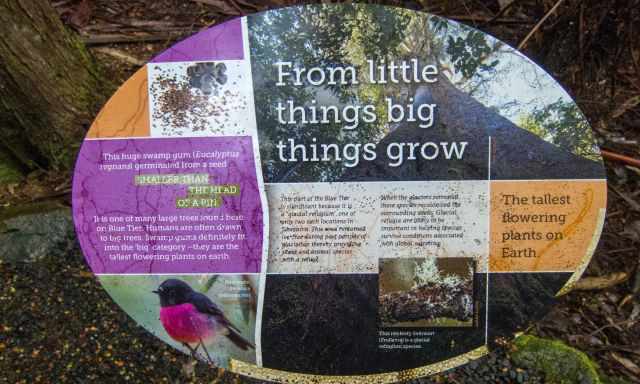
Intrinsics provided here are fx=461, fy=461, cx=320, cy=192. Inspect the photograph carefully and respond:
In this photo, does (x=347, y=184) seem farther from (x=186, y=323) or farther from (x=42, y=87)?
(x=42, y=87)

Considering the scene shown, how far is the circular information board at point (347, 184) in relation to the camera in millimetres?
1199

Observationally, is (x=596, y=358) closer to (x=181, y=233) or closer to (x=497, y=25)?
(x=497, y=25)

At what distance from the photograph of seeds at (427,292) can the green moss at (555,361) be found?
1.23 feet

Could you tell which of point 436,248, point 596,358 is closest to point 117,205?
point 436,248

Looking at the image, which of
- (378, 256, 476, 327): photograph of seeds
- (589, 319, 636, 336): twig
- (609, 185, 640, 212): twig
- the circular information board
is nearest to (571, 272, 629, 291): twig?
(589, 319, 636, 336): twig

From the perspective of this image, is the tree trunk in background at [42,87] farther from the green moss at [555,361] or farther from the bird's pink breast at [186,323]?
the green moss at [555,361]

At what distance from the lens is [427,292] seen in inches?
50.5

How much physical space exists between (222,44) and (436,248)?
0.79 metres

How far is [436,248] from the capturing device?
4.13 ft

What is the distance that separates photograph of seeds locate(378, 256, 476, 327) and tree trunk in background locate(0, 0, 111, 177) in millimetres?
1204

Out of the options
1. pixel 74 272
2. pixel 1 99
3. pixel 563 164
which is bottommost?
pixel 74 272

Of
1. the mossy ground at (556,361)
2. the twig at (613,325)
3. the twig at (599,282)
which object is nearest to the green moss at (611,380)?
the mossy ground at (556,361)

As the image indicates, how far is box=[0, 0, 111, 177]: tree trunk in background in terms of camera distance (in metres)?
1.49

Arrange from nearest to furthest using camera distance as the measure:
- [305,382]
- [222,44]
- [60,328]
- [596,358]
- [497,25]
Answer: [222,44] → [305,382] → [60,328] → [596,358] → [497,25]
